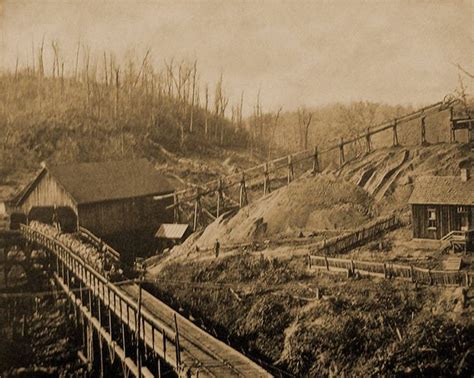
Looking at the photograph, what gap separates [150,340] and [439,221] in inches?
269

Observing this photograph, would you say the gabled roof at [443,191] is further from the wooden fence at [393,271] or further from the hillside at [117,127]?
the hillside at [117,127]

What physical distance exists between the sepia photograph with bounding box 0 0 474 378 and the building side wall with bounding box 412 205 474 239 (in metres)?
0.04

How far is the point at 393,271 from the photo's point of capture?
466 inches

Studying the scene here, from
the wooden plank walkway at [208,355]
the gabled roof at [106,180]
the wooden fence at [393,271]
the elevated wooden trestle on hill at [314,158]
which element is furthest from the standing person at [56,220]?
the wooden fence at [393,271]

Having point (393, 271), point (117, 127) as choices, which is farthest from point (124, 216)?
point (117, 127)

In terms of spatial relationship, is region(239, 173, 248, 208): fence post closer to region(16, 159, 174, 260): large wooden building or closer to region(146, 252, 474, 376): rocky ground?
region(16, 159, 174, 260): large wooden building

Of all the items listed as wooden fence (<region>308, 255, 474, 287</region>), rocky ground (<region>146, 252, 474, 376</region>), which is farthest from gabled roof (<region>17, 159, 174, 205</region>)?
wooden fence (<region>308, 255, 474, 287</region>)

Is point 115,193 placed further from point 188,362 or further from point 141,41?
point 188,362

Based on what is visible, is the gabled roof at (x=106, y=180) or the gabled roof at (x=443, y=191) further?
the gabled roof at (x=106, y=180)

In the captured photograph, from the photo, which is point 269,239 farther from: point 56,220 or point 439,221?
point 56,220

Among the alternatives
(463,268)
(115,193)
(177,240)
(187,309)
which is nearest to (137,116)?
(115,193)

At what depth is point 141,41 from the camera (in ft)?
44.1

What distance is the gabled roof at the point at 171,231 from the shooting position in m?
23.0

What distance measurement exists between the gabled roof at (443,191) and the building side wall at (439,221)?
132mm
